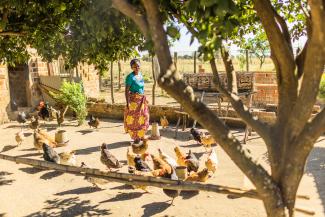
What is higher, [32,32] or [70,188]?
[32,32]

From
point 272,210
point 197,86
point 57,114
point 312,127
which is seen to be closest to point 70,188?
point 272,210

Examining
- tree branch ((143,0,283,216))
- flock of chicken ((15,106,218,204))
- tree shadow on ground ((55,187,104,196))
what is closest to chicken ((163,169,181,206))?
flock of chicken ((15,106,218,204))

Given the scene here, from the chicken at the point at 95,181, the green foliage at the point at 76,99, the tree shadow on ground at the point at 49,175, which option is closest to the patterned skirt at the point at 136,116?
the tree shadow on ground at the point at 49,175

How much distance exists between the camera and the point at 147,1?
3.12m

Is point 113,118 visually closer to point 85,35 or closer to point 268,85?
point 268,85

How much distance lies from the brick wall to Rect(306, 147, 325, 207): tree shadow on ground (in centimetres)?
1176

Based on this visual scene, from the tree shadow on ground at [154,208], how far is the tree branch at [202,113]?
3.11 metres

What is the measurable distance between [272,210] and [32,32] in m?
5.17

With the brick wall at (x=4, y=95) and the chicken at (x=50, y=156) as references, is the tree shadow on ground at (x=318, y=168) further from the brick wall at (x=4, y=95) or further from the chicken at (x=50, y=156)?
the brick wall at (x=4, y=95)

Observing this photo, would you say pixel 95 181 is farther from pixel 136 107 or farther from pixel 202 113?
pixel 202 113

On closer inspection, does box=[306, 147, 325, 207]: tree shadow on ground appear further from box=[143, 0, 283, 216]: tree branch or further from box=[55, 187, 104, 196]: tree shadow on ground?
box=[55, 187, 104, 196]: tree shadow on ground

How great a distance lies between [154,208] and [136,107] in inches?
152

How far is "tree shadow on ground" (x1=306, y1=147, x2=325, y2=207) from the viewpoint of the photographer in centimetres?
705

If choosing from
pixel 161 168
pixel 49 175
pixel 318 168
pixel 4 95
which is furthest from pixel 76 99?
pixel 318 168
